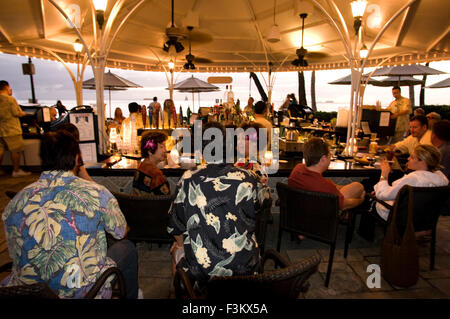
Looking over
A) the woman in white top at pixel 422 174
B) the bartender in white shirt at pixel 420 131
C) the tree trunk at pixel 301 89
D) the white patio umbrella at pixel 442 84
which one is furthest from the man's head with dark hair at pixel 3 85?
the white patio umbrella at pixel 442 84

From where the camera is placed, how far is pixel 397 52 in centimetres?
1047

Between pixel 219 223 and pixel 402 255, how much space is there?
2053 millimetres

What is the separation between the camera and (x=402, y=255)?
2.81m

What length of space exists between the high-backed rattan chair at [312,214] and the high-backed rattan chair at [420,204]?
564mm

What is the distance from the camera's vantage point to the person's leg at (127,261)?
214cm

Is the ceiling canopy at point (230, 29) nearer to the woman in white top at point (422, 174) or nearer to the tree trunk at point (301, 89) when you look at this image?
the woman in white top at point (422, 174)

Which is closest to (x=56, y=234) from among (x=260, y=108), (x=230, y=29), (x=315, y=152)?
(x=315, y=152)

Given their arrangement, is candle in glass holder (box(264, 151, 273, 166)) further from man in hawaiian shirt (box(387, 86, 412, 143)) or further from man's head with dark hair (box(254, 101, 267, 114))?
man in hawaiian shirt (box(387, 86, 412, 143))

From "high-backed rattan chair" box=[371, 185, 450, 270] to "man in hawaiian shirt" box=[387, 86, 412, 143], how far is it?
618cm

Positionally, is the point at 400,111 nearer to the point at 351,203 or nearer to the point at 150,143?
the point at 351,203

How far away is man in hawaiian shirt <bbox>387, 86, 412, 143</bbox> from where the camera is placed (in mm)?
8391

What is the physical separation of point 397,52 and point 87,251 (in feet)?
39.3
